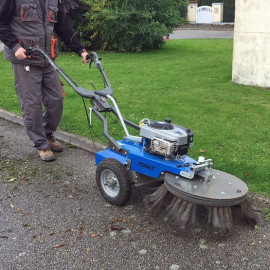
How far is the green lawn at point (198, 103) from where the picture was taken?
194 inches

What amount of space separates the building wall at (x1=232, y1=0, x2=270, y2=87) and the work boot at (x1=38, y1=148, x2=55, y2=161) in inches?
199

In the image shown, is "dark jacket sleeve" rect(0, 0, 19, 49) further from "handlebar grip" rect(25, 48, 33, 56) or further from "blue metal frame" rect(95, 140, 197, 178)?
"blue metal frame" rect(95, 140, 197, 178)

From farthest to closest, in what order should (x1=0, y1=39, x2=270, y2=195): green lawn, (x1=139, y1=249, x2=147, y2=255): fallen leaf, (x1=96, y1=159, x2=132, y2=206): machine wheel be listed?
(x1=0, y1=39, x2=270, y2=195): green lawn → (x1=96, y1=159, x2=132, y2=206): machine wheel → (x1=139, y1=249, x2=147, y2=255): fallen leaf

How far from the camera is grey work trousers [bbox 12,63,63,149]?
188 inches

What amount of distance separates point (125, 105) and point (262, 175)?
132 inches

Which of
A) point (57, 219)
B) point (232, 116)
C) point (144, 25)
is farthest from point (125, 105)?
point (144, 25)

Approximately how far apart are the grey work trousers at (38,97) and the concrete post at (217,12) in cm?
3129

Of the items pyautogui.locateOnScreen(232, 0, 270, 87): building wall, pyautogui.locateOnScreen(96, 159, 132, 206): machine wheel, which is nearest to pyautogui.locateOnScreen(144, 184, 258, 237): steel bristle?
pyautogui.locateOnScreen(96, 159, 132, 206): machine wheel

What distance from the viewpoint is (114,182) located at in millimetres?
3891

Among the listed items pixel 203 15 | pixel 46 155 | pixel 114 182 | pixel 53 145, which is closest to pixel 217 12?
pixel 203 15

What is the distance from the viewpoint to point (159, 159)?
3.60 metres

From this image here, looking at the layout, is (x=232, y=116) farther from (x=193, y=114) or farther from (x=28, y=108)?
(x=28, y=108)

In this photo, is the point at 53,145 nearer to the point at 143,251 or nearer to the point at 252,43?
the point at 143,251

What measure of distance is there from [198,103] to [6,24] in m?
3.72
